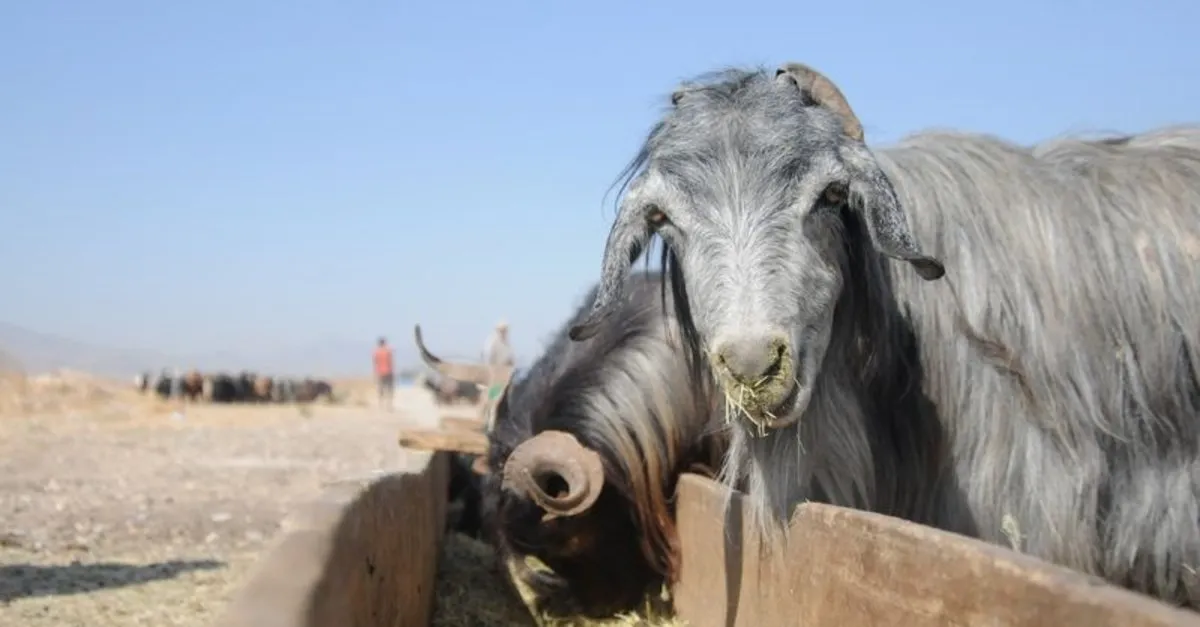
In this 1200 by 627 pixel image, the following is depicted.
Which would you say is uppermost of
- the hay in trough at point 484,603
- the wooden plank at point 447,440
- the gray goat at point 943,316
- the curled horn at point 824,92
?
the curled horn at point 824,92

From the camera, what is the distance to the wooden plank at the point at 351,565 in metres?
2.24

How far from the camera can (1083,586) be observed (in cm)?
192

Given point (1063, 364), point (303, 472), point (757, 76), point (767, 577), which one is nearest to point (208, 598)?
point (767, 577)

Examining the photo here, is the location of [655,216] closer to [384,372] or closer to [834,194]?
[834,194]

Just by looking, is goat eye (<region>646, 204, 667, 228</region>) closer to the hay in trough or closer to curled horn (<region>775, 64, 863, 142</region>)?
curled horn (<region>775, 64, 863, 142</region>)

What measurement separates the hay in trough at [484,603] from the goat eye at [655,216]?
1867 millimetres

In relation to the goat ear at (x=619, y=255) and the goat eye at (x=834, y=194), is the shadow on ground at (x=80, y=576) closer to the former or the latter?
the goat ear at (x=619, y=255)

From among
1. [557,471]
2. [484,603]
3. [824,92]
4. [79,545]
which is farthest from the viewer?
[79,545]

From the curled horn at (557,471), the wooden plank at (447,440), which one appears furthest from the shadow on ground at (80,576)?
the curled horn at (557,471)

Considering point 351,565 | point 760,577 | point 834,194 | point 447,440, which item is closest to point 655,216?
point 834,194

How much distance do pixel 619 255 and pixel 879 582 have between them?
5.08ft

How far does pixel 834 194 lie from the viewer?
3734mm

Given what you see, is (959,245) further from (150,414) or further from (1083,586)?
(150,414)

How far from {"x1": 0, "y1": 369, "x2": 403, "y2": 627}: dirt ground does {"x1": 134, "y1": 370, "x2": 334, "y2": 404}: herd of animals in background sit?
40.6 ft
